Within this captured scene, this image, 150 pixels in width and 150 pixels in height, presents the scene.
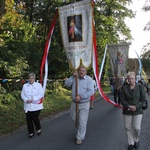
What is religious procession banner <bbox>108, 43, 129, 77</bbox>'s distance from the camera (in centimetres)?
1684

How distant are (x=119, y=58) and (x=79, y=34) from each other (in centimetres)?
1017

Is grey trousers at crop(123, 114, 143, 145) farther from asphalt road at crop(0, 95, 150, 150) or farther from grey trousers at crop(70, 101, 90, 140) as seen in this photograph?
grey trousers at crop(70, 101, 90, 140)

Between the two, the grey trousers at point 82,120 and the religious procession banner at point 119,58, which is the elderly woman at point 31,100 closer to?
the grey trousers at point 82,120

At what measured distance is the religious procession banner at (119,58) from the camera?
1684 centimetres

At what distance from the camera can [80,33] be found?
23.1ft

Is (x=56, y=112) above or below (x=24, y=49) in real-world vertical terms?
below

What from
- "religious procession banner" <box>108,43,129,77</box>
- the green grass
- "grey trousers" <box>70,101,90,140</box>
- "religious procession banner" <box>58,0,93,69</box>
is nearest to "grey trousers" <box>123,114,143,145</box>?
"grey trousers" <box>70,101,90,140</box>

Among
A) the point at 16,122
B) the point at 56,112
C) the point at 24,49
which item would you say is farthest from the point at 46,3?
the point at 16,122

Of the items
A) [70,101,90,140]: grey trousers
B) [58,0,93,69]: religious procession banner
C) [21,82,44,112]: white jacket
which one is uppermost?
[58,0,93,69]: religious procession banner

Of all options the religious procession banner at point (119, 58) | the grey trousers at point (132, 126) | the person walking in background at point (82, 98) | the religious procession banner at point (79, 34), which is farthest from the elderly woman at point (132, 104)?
the religious procession banner at point (119, 58)

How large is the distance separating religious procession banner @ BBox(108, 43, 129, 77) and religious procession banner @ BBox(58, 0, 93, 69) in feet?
32.1

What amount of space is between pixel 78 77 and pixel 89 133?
72.6 inches

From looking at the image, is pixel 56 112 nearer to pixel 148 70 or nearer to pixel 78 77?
pixel 78 77

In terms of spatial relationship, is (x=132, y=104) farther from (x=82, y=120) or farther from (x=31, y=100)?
(x=31, y=100)
